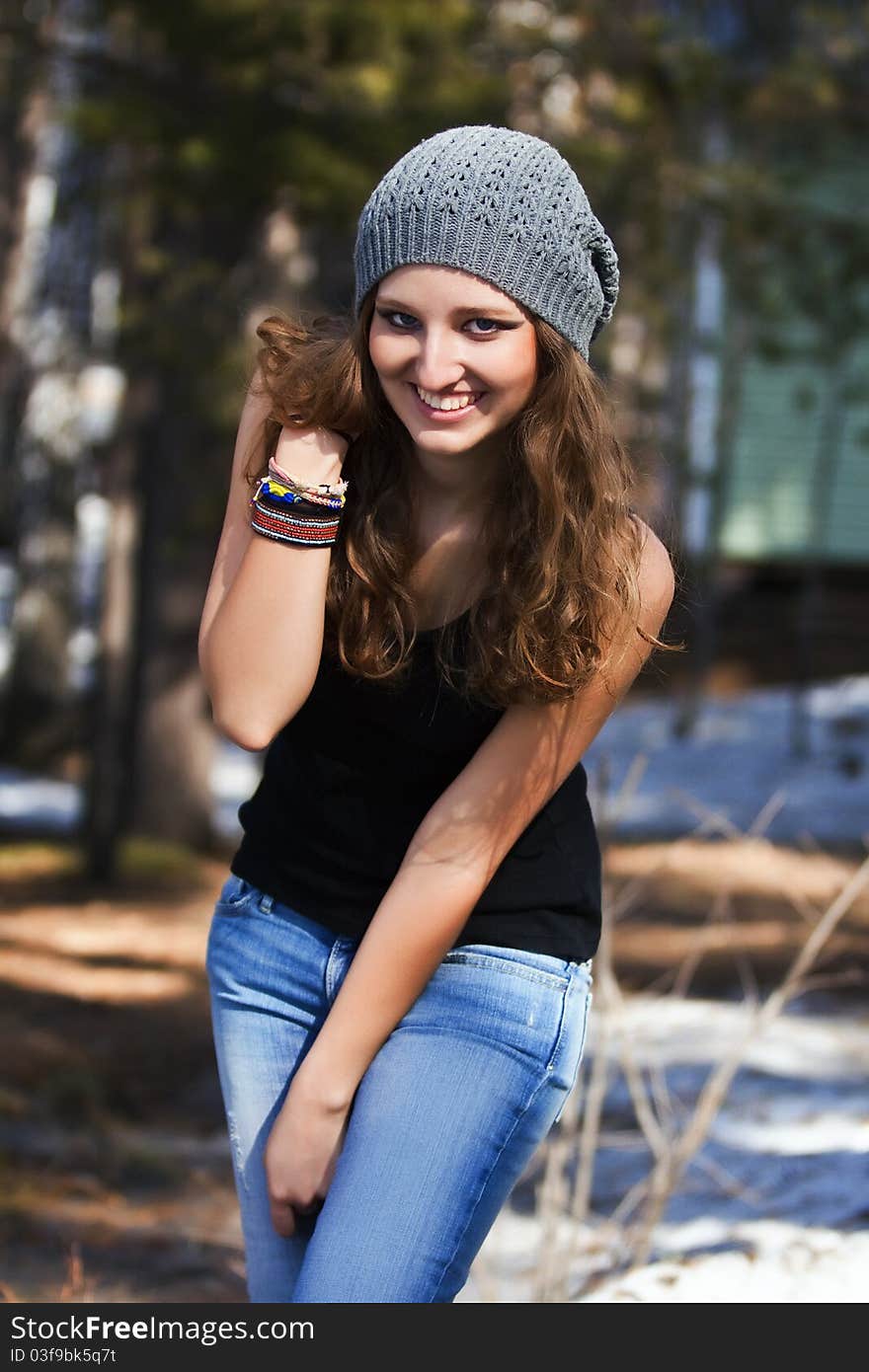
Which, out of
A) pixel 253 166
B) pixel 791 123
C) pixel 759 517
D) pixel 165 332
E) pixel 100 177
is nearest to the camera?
pixel 253 166

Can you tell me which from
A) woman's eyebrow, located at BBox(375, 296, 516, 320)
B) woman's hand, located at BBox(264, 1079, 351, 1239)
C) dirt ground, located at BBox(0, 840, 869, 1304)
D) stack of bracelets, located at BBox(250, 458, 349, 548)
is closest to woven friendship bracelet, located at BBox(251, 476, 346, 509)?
stack of bracelets, located at BBox(250, 458, 349, 548)

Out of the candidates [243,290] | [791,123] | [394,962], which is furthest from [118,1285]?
[791,123]

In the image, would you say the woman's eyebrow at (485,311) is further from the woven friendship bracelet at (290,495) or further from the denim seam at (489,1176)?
the denim seam at (489,1176)

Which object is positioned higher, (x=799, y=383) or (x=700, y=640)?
(x=799, y=383)

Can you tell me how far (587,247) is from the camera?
6.71 ft

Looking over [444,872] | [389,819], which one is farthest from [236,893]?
[444,872]

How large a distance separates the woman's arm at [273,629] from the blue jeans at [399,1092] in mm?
255

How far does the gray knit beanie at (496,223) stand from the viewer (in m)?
1.94

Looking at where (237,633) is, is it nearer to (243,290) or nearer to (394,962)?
(394,962)

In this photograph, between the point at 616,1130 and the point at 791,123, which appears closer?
the point at 616,1130

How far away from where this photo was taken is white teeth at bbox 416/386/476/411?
77.3 inches

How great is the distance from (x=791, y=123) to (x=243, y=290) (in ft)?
11.5

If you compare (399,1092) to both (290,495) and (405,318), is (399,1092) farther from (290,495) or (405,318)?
(405,318)

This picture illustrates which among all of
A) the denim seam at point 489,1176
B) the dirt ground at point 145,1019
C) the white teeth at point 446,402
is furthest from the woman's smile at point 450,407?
the dirt ground at point 145,1019
